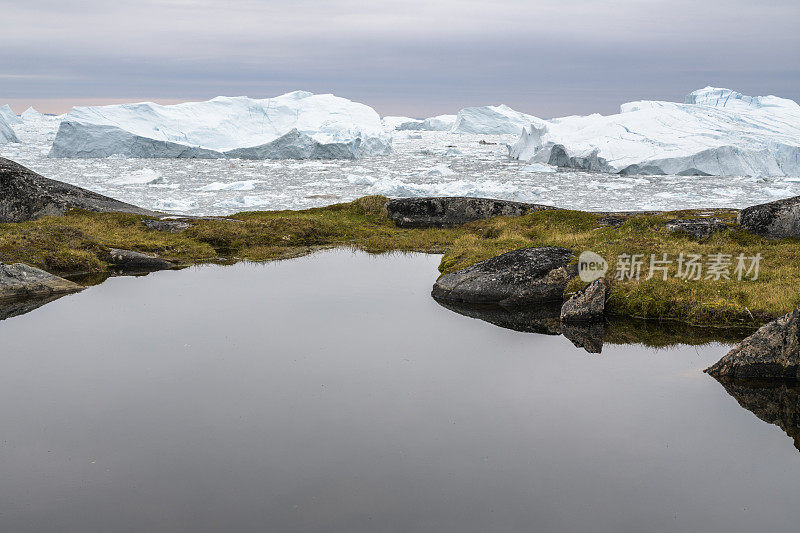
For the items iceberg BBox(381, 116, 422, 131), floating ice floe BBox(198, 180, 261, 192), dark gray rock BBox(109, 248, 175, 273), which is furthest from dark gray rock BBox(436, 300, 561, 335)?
iceberg BBox(381, 116, 422, 131)

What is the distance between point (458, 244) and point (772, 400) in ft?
41.9

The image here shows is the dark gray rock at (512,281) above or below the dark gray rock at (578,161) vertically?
below

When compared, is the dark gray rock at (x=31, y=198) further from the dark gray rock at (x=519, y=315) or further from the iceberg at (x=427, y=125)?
the iceberg at (x=427, y=125)

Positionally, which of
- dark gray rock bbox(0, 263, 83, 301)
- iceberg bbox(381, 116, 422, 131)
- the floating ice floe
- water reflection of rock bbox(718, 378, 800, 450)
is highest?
iceberg bbox(381, 116, 422, 131)

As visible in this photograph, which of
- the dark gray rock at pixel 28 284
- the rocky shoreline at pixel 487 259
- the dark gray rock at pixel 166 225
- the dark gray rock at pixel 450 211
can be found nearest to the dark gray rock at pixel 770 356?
the rocky shoreline at pixel 487 259

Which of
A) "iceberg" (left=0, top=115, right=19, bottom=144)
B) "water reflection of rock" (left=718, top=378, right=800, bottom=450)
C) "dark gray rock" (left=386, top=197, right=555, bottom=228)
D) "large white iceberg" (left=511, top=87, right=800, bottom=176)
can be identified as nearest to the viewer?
"water reflection of rock" (left=718, top=378, right=800, bottom=450)

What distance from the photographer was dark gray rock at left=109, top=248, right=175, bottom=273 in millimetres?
17797

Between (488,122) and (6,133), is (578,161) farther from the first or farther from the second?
(6,133)

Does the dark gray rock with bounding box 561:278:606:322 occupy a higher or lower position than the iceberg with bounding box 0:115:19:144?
lower

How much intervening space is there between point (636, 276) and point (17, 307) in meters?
13.5

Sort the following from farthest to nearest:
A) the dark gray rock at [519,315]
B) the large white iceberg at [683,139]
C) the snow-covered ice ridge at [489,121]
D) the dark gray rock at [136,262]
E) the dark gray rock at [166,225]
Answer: the snow-covered ice ridge at [489,121]
the large white iceberg at [683,139]
the dark gray rock at [166,225]
the dark gray rock at [136,262]
the dark gray rock at [519,315]

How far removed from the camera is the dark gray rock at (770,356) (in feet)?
30.1

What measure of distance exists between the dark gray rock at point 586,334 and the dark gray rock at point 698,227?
33.4 feet

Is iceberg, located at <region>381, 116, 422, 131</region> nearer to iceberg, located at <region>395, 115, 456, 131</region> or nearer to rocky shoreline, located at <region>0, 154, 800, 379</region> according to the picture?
iceberg, located at <region>395, 115, 456, 131</region>
